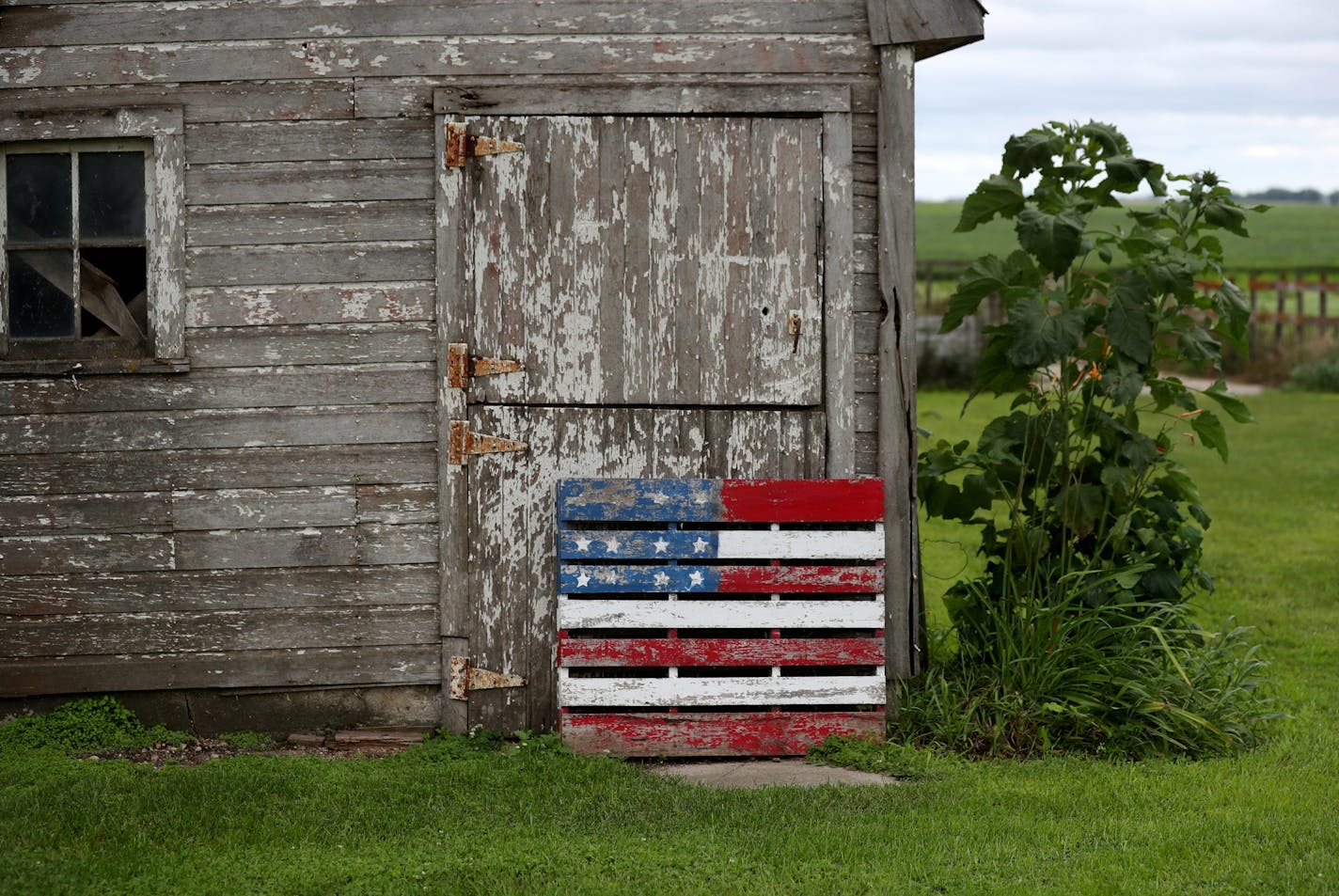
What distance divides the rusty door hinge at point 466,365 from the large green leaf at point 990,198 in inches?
75.7

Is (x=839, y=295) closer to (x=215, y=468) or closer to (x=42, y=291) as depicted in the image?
(x=215, y=468)

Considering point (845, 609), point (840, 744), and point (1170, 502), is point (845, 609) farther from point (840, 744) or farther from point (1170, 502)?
point (1170, 502)

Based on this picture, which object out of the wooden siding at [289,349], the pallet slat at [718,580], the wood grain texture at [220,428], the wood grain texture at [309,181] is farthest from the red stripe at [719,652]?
the wood grain texture at [309,181]

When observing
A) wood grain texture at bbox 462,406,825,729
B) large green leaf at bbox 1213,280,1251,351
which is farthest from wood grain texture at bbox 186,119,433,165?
large green leaf at bbox 1213,280,1251,351

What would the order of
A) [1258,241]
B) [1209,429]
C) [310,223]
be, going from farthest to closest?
[1258,241] → [1209,429] → [310,223]

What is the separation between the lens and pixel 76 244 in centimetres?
525

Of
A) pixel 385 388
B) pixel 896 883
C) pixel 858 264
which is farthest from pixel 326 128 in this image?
pixel 896 883

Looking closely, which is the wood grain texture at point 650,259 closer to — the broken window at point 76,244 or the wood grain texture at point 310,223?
the wood grain texture at point 310,223

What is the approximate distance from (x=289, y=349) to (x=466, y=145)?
1050mm

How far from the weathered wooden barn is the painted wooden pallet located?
0.60 feet

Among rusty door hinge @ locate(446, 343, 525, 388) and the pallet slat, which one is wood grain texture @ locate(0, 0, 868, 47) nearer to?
rusty door hinge @ locate(446, 343, 525, 388)

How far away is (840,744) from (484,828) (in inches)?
59.2

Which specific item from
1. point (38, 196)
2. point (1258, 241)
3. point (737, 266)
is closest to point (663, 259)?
point (737, 266)

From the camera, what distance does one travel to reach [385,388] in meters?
5.25
